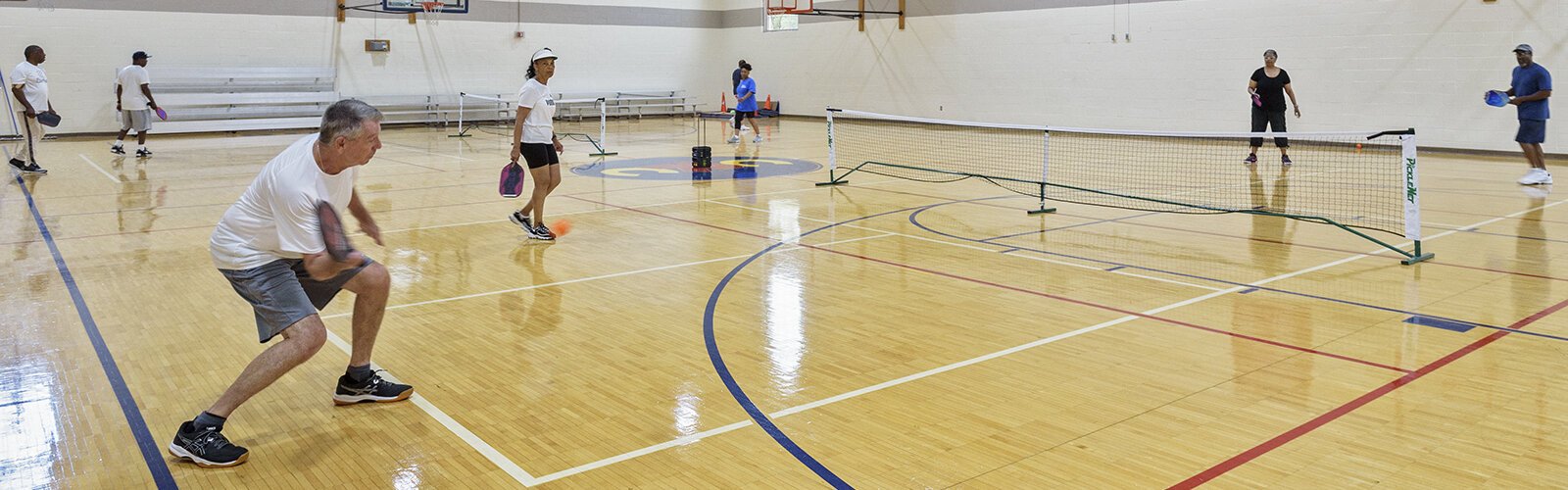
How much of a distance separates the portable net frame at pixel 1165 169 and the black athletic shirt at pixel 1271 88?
0.92 meters

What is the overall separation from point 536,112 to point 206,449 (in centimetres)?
609

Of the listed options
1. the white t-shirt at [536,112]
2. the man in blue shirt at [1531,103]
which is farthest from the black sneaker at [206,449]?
the man in blue shirt at [1531,103]

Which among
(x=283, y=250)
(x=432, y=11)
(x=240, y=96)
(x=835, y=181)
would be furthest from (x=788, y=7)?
(x=283, y=250)

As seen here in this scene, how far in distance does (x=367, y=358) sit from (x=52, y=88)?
2344cm

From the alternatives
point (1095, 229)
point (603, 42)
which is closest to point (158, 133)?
point (603, 42)

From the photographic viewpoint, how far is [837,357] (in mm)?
6176

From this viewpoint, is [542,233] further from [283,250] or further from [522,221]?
[283,250]

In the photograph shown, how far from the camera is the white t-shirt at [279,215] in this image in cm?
447

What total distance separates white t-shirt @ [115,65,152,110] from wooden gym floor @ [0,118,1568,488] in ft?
29.8

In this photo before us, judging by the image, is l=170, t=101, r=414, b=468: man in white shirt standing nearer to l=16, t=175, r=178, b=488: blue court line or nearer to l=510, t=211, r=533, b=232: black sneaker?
l=16, t=175, r=178, b=488: blue court line

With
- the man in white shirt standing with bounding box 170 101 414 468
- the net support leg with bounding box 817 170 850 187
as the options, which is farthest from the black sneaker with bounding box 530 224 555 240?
the man in white shirt standing with bounding box 170 101 414 468

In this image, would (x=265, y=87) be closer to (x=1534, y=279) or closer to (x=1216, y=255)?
(x=1216, y=255)

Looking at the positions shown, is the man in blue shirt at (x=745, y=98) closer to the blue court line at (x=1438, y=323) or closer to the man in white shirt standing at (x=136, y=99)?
the man in white shirt standing at (x=136, y=99)

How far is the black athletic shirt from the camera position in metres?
16.7
